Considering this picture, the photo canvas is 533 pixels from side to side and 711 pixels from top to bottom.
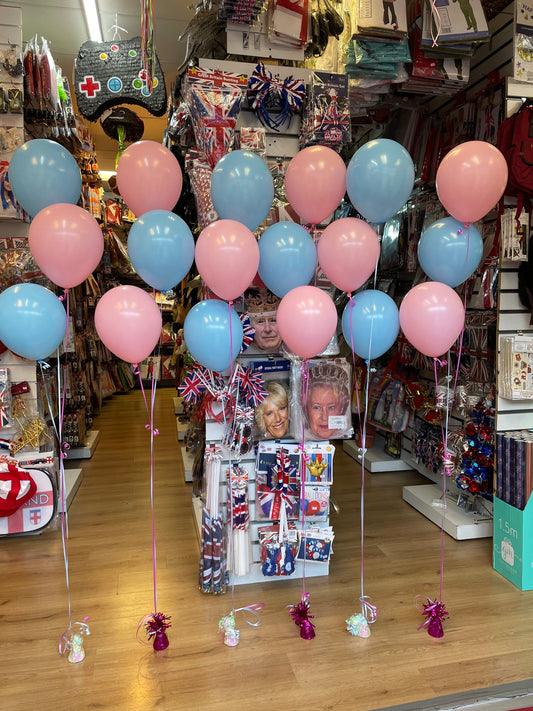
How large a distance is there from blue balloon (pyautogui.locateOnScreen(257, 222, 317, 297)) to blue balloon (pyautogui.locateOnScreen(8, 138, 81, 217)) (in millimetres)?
791

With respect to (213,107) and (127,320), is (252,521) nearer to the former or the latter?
(127,320)

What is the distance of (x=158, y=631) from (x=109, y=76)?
297 centimetres

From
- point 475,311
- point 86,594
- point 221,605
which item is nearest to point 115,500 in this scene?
point 86,594

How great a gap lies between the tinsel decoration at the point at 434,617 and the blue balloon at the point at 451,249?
1.36 metres

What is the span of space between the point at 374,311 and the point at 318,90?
3.76 ft

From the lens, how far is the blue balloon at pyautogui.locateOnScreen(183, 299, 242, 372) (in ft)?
6.71

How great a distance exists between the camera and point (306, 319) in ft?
6.48

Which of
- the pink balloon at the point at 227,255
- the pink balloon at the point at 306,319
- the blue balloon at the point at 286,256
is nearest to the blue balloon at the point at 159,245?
the pink balloon at the point at 227,255

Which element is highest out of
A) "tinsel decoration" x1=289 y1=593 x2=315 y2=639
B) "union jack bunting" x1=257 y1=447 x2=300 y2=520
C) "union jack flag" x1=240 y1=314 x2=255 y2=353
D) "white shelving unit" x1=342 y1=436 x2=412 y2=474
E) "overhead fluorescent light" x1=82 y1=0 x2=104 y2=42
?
"overhead fluorescent light" x1=82 y1=0 x2=104 y2=42

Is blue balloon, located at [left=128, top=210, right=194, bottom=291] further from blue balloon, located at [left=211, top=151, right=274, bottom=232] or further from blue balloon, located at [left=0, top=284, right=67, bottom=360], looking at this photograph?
blue balloon, located at [left=0, top=284, right=67, bottom=360]

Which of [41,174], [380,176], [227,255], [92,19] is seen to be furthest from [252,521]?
[92,19]

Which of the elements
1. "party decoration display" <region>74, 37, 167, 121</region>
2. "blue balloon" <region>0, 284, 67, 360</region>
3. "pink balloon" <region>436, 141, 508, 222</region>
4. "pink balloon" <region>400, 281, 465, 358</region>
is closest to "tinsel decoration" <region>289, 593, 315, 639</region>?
"pink balloon" <region>400, 281, 465, 358</region>

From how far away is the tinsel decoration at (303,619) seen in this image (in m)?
2.17

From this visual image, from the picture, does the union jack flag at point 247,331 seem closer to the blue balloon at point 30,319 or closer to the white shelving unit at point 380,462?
the blue balloon at point 30,319
